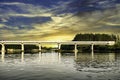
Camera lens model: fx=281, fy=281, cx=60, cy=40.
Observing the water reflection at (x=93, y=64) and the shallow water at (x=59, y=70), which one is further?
the water reflection at (x=93, y=64)

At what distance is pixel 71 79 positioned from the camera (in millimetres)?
34688

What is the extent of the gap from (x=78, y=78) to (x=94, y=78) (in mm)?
2013

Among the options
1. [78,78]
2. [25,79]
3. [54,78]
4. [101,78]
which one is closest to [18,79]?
[25,79]

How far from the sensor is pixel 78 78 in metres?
35.5

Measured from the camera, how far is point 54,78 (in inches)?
1411

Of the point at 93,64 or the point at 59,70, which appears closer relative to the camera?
the point at 59,70

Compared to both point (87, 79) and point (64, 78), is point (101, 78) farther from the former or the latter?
point (64, 78)

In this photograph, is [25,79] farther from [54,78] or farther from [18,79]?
[54,78]

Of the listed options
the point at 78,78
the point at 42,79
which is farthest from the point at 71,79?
the point at 42,79

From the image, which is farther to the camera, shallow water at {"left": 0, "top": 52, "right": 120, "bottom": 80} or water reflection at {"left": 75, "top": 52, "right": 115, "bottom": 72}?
water reflection at {"left": 75, "top": 52, "right": 115, "bottom": 72}

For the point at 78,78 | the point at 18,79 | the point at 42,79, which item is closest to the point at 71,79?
the point at 78,78

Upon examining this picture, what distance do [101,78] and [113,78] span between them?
148 cm

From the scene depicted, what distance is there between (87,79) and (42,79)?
557 cm

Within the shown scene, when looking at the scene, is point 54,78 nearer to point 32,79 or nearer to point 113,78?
point 32,79
